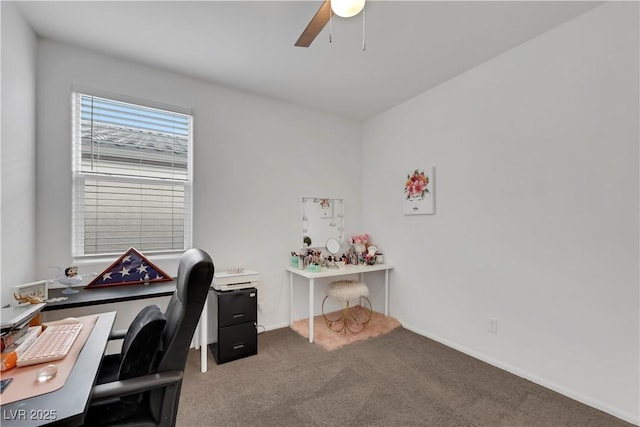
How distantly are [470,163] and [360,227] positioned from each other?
169 centimetres

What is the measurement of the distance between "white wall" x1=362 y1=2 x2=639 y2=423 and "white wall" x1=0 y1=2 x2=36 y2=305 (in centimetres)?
332

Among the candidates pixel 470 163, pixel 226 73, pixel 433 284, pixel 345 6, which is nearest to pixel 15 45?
pixel 226 73

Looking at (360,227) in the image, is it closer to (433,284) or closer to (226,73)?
(433,284)

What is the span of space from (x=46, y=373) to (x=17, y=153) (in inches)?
64.1

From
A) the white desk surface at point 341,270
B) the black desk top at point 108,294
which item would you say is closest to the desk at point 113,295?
the black desk top at point 108,294

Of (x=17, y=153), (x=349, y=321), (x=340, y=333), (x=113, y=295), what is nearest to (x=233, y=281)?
(x=113, y=295)

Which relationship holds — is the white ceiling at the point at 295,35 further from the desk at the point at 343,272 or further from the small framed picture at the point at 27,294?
the desk at the point at 343,272

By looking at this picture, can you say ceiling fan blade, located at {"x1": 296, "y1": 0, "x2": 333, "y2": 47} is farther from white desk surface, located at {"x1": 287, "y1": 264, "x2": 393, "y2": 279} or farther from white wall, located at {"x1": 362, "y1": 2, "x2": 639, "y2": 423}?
white desk surface, located at {"x1": 287, "y1": 264, "x2": 393, "y2": 279}

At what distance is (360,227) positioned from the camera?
3.96 m

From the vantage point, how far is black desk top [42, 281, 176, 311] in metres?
1.86

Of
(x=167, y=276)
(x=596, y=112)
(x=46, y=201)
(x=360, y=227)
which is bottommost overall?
(x=167, y=276)

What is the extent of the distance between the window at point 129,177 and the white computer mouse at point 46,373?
167cm

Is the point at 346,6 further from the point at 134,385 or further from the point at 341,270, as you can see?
the point at 341,270

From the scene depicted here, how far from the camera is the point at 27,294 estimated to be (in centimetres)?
179
